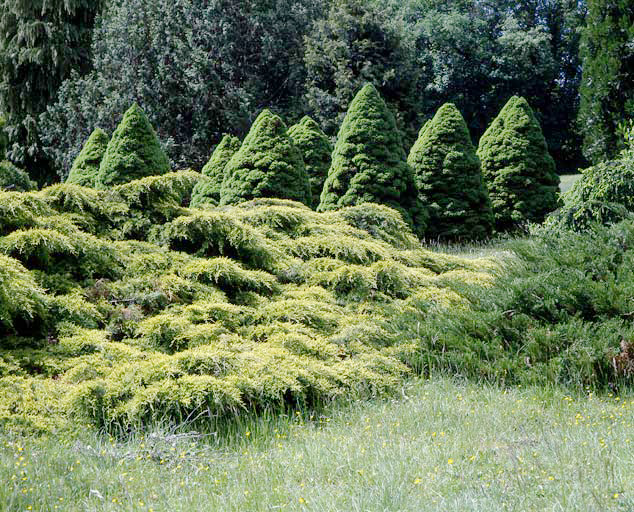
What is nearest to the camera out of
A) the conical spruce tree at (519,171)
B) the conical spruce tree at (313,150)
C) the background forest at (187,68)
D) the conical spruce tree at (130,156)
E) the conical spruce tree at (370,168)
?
the conical spruce tree at (130,156)

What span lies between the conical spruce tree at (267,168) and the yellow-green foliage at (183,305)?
384cm

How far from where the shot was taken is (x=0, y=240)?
552cm

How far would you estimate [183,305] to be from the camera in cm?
579

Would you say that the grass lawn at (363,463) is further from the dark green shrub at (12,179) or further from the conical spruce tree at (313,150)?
the conical spruce tree at (313,150)

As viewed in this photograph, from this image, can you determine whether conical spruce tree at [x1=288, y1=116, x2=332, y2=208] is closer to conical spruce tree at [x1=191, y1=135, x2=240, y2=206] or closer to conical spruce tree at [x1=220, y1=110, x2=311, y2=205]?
conical spruce tree at [x1=191, y1=135, x2=240, y2=206]

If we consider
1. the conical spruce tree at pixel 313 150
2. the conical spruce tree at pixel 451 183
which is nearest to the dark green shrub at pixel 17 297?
the conical spruce tree at pixel 313 150

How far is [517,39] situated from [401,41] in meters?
10.6

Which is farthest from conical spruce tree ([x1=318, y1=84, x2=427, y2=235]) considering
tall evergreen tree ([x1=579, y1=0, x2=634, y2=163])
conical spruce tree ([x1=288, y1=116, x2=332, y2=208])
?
tall evergreen tree ([x1=579, y1=0, x2=634, y2=163])

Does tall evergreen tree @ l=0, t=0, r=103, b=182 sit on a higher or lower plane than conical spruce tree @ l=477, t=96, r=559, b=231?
higher

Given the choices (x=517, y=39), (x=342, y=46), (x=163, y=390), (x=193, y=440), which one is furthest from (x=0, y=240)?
(x=517, y=39)

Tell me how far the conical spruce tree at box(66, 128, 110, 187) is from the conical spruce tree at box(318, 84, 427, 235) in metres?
5.07

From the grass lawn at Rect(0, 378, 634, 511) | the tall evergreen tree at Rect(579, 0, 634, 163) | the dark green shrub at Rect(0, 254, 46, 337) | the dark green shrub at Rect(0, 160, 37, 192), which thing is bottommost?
the grass lawn at Rect(0, 378, 634, 511)

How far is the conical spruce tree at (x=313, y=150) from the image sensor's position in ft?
49.4

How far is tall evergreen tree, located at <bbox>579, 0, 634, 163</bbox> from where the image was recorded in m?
14.3
